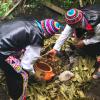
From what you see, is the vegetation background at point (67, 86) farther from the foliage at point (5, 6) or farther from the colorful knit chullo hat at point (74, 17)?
the foliage at point (5, 6)

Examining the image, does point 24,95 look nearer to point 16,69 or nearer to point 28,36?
point 16,69

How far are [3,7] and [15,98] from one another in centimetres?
359

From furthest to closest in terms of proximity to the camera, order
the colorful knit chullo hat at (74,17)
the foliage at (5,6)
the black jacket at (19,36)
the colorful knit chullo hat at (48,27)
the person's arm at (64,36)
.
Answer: the foliage at (5,6) → the person's arm at (64,36) → the colorful knit chullo hat at (74,17) → the colorful knit chullo hat at (48,27) → the black jacket at (19,36)

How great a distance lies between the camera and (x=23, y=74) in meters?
5.78

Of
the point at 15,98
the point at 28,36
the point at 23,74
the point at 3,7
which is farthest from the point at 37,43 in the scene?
the point at 3,7

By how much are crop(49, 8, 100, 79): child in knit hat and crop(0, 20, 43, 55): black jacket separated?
65 cm

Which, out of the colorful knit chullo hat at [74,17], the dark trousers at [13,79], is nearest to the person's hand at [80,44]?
the colorful knit chullo hat at [74,17]

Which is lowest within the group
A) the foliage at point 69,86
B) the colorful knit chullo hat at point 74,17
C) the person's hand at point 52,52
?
the foliage at point 69,86

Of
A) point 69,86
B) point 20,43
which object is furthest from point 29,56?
point 69,86

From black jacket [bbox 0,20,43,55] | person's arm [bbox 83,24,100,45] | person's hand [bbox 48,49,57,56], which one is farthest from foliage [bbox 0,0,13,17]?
black jacket [bbox 0,20,43,55]

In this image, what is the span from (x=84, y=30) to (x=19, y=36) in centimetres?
138

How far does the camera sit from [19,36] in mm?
5609

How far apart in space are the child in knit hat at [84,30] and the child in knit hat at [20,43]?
1.18ft

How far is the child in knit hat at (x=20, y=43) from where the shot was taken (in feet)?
18.5
